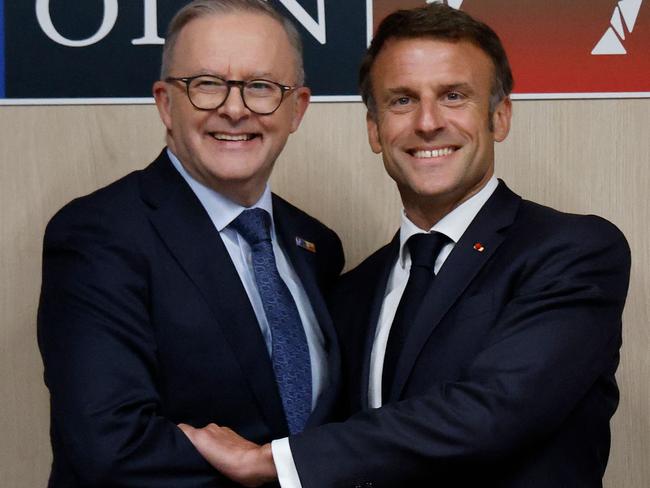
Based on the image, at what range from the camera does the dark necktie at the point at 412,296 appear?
2.14m

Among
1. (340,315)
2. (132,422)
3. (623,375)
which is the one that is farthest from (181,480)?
(623,375)

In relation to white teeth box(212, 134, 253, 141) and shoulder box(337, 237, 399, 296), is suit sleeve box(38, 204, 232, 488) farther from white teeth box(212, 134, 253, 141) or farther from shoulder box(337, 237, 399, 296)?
shoulder box(337, 237, 399, 296)

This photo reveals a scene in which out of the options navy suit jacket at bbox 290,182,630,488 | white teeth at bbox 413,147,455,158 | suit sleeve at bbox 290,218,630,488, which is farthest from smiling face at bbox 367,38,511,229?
suit sleeve at bbox 290,218,630,488

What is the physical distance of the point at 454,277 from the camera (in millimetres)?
2098

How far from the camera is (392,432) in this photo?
1913 millimetres

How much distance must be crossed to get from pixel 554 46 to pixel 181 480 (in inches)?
58.9

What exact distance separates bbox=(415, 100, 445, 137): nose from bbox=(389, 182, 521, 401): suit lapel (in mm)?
185

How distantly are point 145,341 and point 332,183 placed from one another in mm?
1060

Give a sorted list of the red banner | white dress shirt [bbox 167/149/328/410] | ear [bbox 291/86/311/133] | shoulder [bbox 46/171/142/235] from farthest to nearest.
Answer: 1. the red banner
2. ear [bbox 291/86/311/133]
3. white dress shirt [bbox 167/149/328/410]
4. shoulder [bbox 46/171/142/235]

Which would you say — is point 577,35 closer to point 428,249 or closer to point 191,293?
point 428,249

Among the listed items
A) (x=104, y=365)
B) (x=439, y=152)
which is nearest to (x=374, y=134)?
(x=439, y=152)

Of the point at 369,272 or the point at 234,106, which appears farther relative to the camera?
the point at 369,272

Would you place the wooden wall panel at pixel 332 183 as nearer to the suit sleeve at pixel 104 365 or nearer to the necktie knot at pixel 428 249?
the necktie knot at pixel 428 249

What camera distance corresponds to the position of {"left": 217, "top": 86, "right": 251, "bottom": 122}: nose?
2.08 meters
